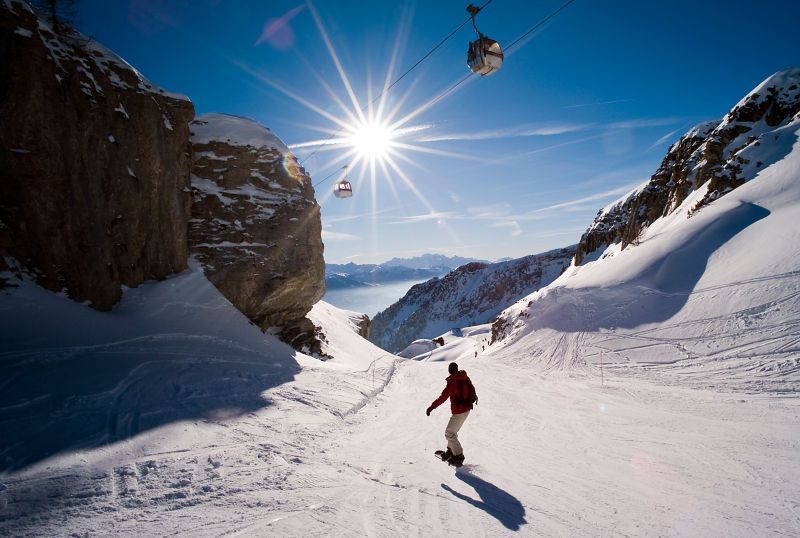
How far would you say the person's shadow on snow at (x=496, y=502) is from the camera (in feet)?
13.8

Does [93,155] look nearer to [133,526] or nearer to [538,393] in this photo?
[133,526]

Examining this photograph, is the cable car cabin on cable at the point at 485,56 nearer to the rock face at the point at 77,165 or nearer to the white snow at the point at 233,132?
the rock face at the point at 77,165

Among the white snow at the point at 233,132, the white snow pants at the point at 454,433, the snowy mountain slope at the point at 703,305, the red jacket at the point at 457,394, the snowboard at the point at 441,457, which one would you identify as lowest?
the snowboard at the point at 441,457

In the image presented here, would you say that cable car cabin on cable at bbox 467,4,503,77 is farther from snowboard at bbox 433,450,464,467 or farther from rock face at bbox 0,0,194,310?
rock face at bbox 0,0,194,310

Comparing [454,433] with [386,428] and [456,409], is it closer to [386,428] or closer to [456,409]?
[456,409]

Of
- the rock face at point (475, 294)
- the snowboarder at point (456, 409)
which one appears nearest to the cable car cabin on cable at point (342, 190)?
the snowboarder at point (456, 409)

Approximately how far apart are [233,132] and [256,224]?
589cm

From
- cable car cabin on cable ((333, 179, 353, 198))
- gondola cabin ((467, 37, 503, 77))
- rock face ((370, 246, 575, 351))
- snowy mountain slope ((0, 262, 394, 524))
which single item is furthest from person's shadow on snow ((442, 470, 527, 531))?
rock face ((370, 246, 575, 351))

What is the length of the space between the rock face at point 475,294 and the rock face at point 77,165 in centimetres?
13872

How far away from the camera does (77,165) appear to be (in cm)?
1116

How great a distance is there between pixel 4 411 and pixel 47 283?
640 centimetres

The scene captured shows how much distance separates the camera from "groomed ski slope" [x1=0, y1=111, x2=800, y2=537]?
407cm

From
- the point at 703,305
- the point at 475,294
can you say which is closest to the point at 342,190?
the point at 703,305

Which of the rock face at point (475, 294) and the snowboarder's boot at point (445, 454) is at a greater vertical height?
the rock face at point (475, 294)
